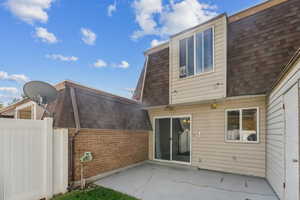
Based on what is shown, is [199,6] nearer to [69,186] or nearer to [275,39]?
[275,39]

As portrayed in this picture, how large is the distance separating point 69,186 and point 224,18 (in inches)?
291

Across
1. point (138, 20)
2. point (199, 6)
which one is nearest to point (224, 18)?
point (199, 6)

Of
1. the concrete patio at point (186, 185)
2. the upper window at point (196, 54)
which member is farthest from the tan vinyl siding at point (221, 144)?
the upper window at point (196, 54)

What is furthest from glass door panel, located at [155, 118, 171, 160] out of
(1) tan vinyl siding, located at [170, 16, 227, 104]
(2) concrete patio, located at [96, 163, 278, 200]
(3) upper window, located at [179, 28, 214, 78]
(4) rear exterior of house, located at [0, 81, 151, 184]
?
(3) upper window, located at [179, 28, 214, 78]

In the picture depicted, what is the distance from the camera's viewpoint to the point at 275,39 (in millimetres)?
4879

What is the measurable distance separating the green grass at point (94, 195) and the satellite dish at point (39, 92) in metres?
2.44

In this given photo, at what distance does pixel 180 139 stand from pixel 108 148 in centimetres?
339

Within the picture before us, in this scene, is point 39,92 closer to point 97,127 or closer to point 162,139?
point 97,127

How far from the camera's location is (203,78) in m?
6.07

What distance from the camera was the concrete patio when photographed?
3961 mm

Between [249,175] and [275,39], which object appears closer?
[275,39]

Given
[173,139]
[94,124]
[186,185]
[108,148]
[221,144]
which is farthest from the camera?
[173,139]

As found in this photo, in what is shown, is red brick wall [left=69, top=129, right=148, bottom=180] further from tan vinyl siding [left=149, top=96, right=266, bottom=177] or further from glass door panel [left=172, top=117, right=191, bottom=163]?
tan vinyl siding [left=149, top=96, right=266, bottom=177]

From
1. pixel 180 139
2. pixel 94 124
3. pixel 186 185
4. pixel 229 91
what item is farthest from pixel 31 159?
pixel 229 91
